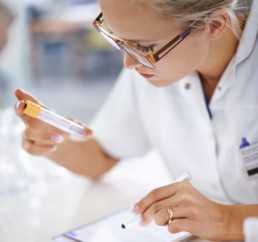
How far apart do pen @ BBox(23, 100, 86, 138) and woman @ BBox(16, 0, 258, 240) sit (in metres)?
0.03

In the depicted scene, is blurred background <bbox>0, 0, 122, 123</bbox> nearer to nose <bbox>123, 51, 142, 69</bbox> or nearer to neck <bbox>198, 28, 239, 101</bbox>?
A: neck <bbox>198, 28, 239, 101</bbox>

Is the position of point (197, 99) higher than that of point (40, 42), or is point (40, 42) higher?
point (197, 99)

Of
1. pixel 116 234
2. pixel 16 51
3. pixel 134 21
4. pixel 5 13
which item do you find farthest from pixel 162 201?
pixel 16 51

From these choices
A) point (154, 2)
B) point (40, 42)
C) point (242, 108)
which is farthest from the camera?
point (40, 42)

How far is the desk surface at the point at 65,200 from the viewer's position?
3.84ft

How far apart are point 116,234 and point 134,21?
485mm

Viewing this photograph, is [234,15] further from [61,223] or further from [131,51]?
[61,223]

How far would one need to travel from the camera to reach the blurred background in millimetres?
4914

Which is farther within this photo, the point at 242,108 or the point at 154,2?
the point at 242,108

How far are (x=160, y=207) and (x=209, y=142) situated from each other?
1.05ft

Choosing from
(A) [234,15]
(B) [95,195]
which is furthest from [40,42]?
(A) [234,15]

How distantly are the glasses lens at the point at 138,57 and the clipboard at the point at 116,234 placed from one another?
38 centimetres

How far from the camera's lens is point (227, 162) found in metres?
1.19

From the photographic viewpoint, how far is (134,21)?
0.97 m
